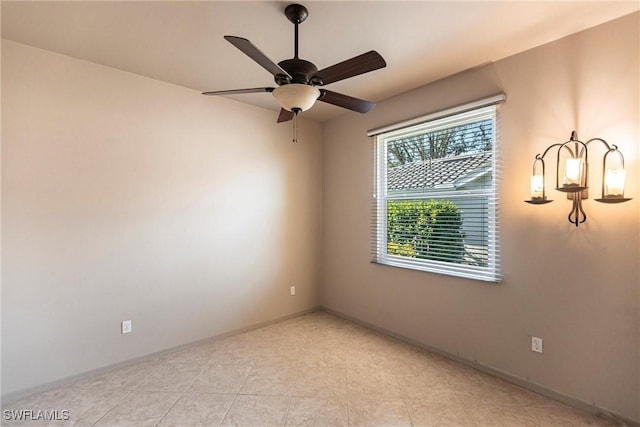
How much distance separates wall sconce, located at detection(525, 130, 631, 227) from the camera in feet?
6.11

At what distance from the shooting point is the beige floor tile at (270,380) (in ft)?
7.54

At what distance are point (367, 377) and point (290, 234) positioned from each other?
1901 mm

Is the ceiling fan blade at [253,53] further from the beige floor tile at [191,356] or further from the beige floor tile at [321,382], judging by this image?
the beige floor tile at [191,356]

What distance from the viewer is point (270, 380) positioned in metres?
2.44

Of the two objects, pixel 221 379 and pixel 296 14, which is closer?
pixel 296 14

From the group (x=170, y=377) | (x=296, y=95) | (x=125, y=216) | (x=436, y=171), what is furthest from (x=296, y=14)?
(x=170, y=377)

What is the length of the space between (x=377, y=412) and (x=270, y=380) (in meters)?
0.86

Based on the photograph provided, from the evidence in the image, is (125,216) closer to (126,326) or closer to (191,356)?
(126,326)

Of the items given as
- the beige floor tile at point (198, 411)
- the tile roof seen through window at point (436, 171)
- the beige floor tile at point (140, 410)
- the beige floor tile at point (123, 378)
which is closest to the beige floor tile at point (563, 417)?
the tile roof seen through window at point (436, 171)

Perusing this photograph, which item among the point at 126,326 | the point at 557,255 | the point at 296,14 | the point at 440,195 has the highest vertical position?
the point at 296,14

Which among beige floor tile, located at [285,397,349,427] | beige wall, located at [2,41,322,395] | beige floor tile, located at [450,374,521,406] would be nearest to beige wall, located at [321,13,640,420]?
beige floor tile, located at [450,374,521,406]

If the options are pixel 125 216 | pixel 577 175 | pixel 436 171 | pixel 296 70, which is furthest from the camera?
pixel 436 171

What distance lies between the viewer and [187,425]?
6.37 ft

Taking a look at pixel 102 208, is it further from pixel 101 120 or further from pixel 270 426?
pixel 270 426
